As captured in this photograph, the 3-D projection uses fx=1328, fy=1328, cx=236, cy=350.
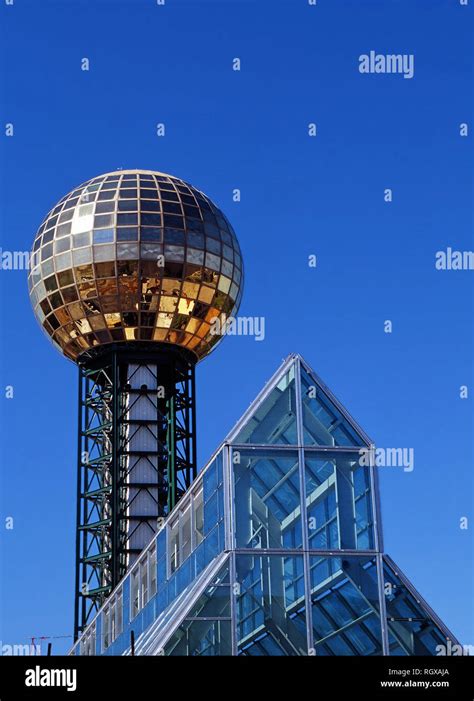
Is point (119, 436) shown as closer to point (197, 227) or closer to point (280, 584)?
point (197, 227)

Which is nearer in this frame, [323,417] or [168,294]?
[323,417]

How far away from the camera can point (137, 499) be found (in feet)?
229

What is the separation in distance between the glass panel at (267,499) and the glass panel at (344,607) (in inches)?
44.8

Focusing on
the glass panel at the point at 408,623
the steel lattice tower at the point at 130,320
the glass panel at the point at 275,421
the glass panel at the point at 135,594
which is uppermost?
the steel lattice tower at the point at 130,320

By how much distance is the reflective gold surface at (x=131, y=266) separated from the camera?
227ft

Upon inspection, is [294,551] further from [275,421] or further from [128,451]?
[128,451]

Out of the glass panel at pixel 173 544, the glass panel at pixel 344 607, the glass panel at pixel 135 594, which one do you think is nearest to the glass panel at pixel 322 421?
the glass panel at pixel 344 607

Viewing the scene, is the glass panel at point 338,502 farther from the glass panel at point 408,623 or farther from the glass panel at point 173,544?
the glass panel at point 173,544

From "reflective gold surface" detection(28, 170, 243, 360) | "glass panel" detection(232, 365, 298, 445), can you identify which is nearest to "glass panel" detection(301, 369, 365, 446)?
"glass panel" detection(232, 365, 298, 445)

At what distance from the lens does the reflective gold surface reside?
69125mm

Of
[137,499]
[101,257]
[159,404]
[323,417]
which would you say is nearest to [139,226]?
[101,257]

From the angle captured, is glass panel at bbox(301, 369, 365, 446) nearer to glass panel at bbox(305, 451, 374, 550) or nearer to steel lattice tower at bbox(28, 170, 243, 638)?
glass panel at bbox(305, 451, 374, 550)

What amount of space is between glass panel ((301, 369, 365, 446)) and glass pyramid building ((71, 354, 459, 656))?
28 mm
